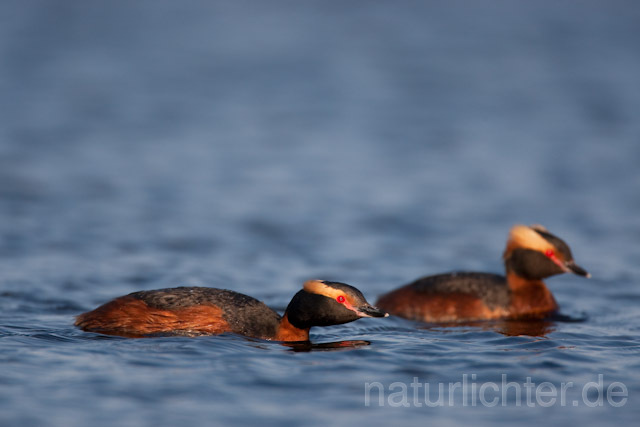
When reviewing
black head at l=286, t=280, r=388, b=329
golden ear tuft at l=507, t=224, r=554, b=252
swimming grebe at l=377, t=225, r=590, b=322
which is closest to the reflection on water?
black head at l=286, t=280, r=388, b=329

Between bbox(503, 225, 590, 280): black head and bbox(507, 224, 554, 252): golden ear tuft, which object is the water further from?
bbox(507, 224, 554, 252): golden ear tuft

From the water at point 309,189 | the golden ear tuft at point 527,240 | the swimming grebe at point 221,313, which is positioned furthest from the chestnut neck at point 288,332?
the golden ear tuft at point 527,240

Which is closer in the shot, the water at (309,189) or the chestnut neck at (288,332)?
the water at (309,189)

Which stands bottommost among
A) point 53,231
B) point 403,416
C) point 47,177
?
point 403,416

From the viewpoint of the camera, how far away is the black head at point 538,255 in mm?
13977

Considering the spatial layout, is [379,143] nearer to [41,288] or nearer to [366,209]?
[366,209]

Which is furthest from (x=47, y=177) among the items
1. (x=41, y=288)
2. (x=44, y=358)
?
(x=44, y=358)

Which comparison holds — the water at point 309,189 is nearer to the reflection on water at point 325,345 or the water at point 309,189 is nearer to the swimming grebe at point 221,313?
the reflection on water at point 325,345

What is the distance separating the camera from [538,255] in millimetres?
14094

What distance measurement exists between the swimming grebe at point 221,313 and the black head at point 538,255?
3.62 m

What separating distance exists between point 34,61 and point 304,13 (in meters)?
9.89

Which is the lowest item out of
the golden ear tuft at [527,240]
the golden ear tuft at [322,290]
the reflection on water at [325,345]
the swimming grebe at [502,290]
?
the reflection on water at [325,345]

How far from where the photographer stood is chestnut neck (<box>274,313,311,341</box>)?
11.6m

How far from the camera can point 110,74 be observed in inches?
1177
